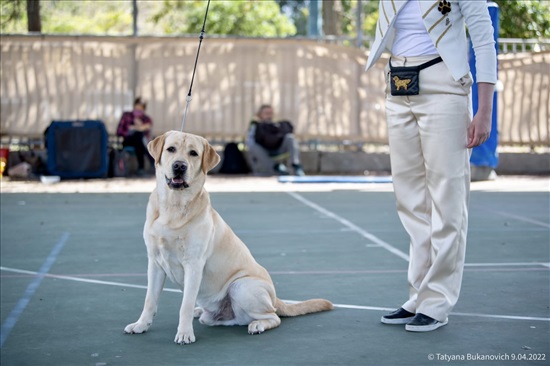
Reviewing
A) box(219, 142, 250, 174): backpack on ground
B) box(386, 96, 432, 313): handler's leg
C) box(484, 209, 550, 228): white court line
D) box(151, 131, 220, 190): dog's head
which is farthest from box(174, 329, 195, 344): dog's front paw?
box(219, 142, 250, 174): backpack on ground

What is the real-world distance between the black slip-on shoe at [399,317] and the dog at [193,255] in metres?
0.66

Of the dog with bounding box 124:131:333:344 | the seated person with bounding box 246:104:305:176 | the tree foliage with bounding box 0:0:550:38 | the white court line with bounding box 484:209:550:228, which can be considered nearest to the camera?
the dog with bounding box 124:131:333:344

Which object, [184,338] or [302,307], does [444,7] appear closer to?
[302,307]

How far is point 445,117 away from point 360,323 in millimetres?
1338

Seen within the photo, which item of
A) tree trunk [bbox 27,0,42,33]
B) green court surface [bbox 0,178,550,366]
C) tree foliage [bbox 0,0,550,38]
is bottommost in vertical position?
green court surface [bbox 0,178,550,366]

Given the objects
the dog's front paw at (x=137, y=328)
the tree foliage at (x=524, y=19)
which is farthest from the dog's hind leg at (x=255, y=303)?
the tree foliage at (x=524, y=19)

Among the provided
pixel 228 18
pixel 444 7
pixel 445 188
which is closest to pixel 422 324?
pixel 445 188

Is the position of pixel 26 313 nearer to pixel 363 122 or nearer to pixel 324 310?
pixel 324 310

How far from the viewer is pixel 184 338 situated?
5.43 meters

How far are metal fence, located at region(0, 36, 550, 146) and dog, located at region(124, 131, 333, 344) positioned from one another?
1330cm

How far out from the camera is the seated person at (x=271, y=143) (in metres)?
18.2

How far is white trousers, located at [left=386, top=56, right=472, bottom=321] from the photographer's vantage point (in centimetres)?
559

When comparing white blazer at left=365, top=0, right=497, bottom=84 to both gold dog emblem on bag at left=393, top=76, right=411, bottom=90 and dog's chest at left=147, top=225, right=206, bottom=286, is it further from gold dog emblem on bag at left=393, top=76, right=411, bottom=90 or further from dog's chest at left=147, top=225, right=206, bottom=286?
dog's chest at left=147, top=225, right=206, bottom=286

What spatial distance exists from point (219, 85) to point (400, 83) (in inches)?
545
